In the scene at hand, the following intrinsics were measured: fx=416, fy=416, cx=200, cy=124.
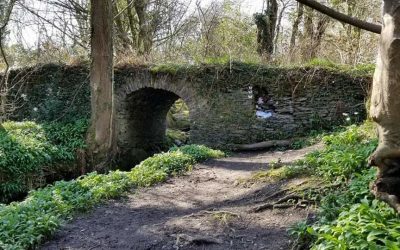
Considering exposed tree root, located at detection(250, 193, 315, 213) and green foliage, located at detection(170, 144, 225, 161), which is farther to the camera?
green foliage, located at detection(170, 144, 225, 161)

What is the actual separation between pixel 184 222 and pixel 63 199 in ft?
7.05

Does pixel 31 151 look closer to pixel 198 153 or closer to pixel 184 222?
pixel 198 153

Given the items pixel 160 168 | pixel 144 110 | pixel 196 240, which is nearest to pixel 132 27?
pixel 144 110

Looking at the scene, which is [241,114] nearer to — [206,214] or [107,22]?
[107,22]

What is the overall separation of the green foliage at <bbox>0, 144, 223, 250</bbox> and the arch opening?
175 inches

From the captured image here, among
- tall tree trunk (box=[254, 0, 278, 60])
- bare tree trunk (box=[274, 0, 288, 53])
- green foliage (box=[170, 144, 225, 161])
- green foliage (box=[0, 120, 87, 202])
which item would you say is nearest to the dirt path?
green foliage (box=[170, 144, 225, 161])

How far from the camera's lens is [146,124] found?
1462 cm

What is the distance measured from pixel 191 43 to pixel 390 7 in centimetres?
1739

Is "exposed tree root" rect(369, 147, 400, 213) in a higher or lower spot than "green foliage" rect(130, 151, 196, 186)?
higher

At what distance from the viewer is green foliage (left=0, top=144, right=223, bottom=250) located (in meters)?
4.78

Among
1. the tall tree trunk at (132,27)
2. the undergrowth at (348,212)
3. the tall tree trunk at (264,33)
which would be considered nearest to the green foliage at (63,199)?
the undergrowth at (348,212)

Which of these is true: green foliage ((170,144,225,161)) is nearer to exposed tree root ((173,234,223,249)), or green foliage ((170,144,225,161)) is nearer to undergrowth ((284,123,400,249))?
undergrowth ((284,123,400,249))

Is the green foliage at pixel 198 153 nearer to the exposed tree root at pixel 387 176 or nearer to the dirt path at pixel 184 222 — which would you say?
the dirt path at pixel 184 222

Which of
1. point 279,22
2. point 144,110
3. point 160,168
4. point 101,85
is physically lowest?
point 160,168
